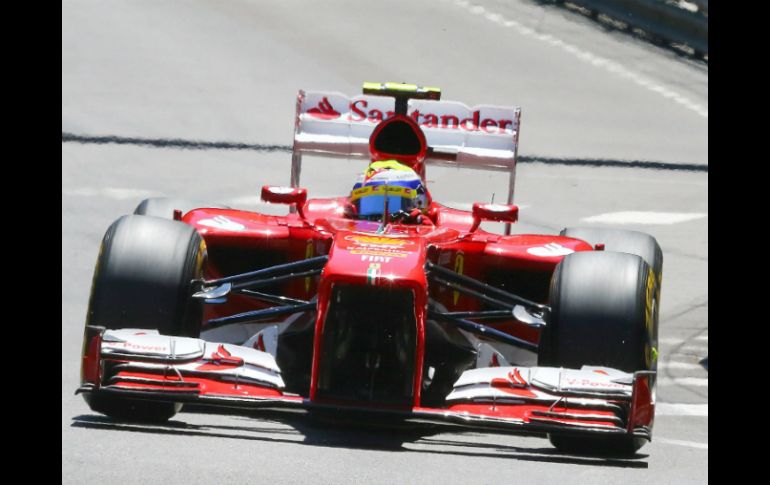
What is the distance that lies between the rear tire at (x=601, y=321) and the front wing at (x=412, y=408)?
0.21m

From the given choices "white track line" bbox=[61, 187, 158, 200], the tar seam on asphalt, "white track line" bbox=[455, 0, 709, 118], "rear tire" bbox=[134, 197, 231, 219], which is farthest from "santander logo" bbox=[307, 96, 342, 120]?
"white track line" bbox=[455, 0, 709, 118]

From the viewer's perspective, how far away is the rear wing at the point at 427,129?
42.0 ft

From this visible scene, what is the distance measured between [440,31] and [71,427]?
46.3ft

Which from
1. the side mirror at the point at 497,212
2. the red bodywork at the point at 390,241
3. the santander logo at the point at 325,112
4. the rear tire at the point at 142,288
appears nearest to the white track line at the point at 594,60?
the santander logo at the point at 325,112

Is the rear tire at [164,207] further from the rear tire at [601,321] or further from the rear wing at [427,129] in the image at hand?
the rear tire at [601,321]

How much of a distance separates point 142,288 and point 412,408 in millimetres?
1808

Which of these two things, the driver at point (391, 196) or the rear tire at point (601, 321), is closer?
the rear tire at point (601, 321)

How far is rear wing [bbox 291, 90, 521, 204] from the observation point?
12797 millimetres

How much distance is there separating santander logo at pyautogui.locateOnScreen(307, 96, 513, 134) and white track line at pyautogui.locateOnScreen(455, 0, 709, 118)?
767cm

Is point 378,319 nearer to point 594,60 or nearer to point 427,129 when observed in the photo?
point 427,129

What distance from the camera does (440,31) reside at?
22219mm

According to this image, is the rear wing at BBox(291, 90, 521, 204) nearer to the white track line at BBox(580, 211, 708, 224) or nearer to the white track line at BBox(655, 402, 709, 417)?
the white track line at BBox(655, 402, 709, 417)
